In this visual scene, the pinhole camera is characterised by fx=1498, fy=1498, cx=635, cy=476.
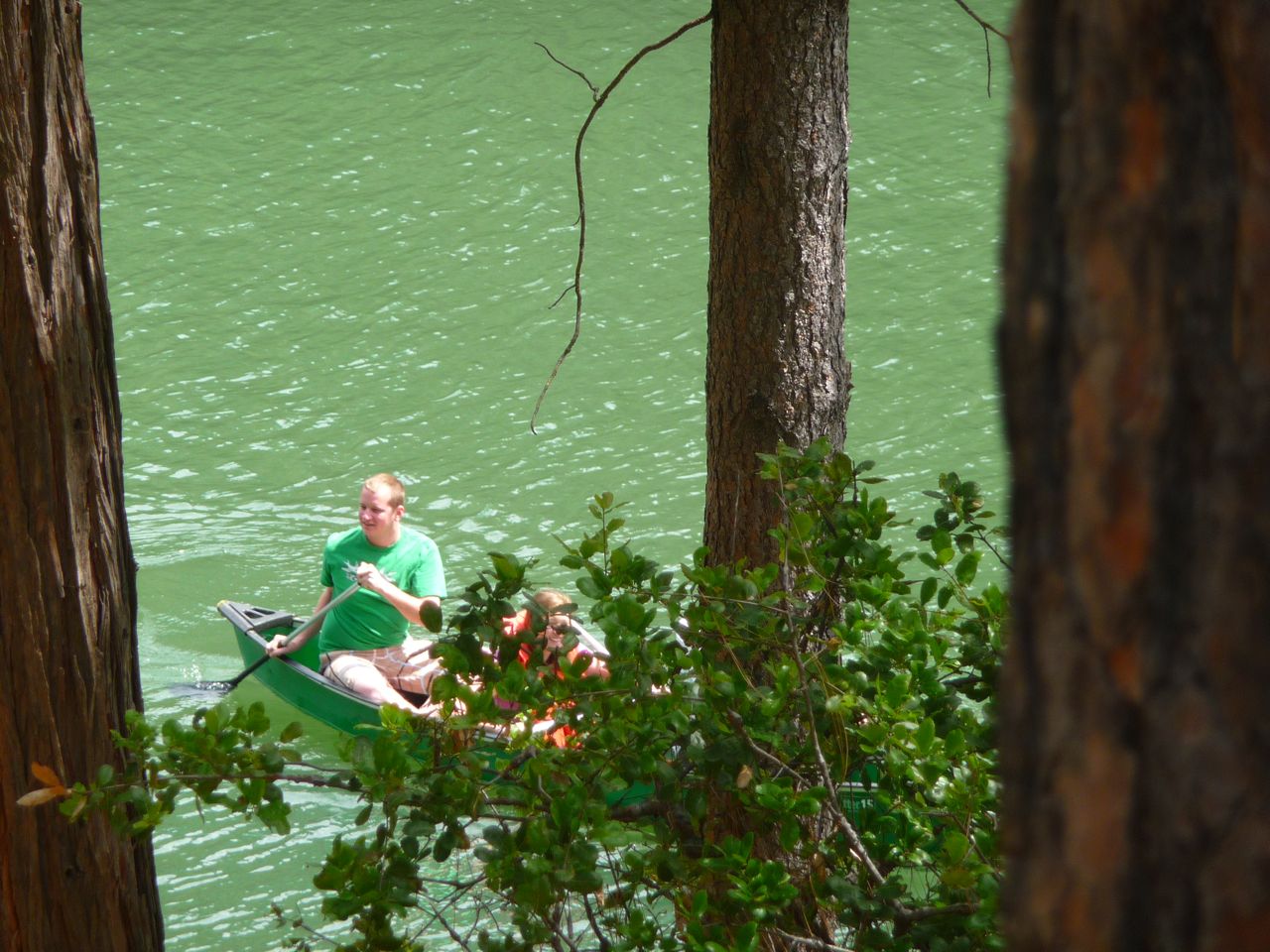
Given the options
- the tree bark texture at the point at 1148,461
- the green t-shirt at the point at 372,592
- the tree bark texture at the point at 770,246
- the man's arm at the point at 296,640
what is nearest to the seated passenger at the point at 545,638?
the tree bark texture at the point at 770,246

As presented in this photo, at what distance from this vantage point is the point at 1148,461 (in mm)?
626

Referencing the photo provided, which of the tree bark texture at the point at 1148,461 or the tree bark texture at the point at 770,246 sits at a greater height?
the tree bark texture at the point at 770,246

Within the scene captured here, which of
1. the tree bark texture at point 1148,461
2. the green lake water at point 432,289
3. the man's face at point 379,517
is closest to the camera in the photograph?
the tree bark texture at point 1148,461

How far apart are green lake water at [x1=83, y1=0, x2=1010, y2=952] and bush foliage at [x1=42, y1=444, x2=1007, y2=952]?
12.7 ft

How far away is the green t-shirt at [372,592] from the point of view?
655cm

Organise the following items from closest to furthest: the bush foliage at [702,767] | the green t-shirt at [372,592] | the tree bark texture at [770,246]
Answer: the bush foliage at [702,767]
the tree bark texture at [770,246]
the green t-shirt at [372,592]

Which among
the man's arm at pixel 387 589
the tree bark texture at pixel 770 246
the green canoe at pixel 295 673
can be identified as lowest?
the green canoe at pixel 295 673

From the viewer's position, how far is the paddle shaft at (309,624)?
661 centimetres

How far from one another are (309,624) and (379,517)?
768 millimetres

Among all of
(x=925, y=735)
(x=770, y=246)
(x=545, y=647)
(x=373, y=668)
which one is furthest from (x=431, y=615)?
(x=373, y=668)

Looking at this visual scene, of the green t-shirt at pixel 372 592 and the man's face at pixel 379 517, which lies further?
the green t-shirt at pixel 372 592

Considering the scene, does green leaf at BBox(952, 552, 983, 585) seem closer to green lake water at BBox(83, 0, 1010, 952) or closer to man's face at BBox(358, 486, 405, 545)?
green lake water at BBox(83, 0, 1010, 952)

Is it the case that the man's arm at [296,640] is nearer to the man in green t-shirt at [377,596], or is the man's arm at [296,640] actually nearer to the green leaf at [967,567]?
the man in green t-shirt at [377,596]

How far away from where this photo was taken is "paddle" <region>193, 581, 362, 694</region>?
6.62 m
